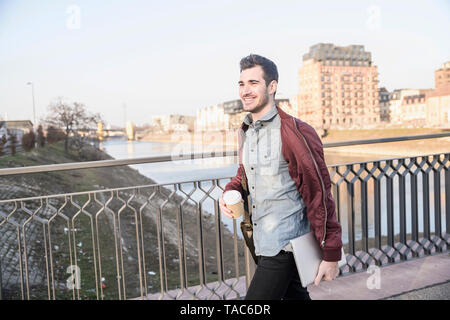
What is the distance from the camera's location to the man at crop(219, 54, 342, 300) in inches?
66.5

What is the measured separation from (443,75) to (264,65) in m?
118

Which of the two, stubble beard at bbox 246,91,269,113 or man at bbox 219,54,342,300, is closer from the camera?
man at bbox 219,54,342,300

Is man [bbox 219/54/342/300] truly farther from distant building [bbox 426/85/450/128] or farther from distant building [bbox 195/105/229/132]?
distant building [bbox 426/85/450/128]

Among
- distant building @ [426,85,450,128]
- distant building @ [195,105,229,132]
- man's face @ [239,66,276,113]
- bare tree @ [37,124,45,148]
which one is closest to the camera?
man's face @ [239,66,276,113]

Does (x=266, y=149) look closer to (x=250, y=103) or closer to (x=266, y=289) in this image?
(x=250, y=103)

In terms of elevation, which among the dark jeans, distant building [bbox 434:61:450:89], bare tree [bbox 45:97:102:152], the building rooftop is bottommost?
the dark jeans

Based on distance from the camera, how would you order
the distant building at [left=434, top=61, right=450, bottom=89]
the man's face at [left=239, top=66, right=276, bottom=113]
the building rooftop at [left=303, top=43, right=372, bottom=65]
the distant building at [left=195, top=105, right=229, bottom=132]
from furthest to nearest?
the building rooftop at [left=303, top=43, right=372, bottom=65] < the distant building at [left=434, top=61, right=450, bottom=89] < the distant building at [left=195, top=105, right=229, bottom=132] < the man's face at [left=239, top=66, right=276, bottom=113]

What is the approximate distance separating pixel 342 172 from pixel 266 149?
2092 mm

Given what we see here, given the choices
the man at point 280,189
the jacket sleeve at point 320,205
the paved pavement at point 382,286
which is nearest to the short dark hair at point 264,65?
the man at point 280,189

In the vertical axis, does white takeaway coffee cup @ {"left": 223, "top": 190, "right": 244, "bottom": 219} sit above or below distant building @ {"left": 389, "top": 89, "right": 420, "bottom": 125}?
below

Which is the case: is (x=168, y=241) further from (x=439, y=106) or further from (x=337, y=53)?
(x=337, y=53)

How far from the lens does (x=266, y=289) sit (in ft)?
5.64

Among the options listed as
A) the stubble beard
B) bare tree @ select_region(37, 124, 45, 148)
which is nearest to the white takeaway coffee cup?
the stubble beard

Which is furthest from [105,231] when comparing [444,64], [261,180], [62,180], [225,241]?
[444,64]
